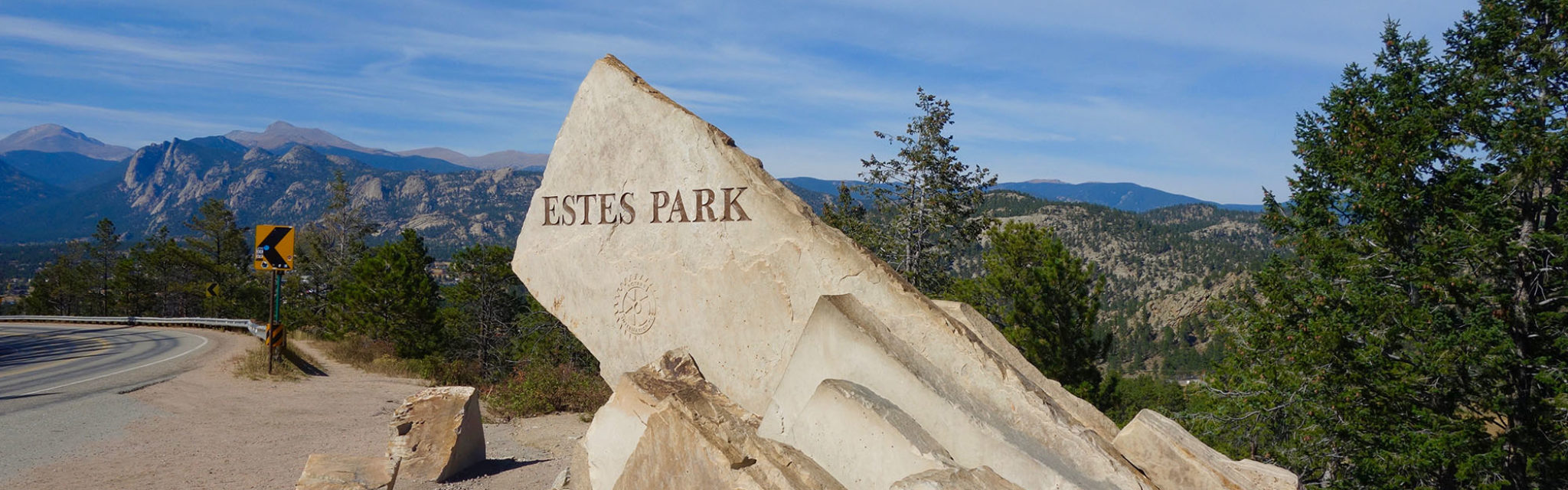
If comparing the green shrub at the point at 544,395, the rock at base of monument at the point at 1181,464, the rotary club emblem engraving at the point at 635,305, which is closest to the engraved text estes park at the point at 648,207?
the rotary club emblem engraving at the point at 635,305

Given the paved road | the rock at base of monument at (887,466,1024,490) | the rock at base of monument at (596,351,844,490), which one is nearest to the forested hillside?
the paved road

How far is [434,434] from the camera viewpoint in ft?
25.1

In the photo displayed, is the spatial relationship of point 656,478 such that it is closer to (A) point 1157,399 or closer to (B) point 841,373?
(B) point 841,373

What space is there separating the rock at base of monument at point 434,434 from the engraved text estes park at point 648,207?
10.3ft

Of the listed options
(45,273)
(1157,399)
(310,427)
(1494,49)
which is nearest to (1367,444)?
(1494,49)

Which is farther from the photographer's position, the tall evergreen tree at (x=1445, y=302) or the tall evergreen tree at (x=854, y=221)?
the tall evergreen tree at (x=854, y=221)

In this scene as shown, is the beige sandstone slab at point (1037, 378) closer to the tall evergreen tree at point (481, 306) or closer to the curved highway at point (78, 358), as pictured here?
the curved highway at point (78, 358)

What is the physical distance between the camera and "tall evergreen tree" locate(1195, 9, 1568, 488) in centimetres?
1037

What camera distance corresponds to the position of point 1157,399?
1396 inches

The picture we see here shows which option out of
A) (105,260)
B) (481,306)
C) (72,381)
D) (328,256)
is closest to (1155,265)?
(328,256)

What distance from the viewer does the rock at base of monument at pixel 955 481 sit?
304 cm

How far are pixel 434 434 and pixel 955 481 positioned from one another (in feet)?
20.7

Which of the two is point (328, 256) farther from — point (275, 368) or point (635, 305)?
point (635, 305)

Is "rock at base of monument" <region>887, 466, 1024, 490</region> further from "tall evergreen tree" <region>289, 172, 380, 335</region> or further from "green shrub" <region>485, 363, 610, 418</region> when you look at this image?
"tall evergreen tree" <region>289, 172, 380, 335</region>
